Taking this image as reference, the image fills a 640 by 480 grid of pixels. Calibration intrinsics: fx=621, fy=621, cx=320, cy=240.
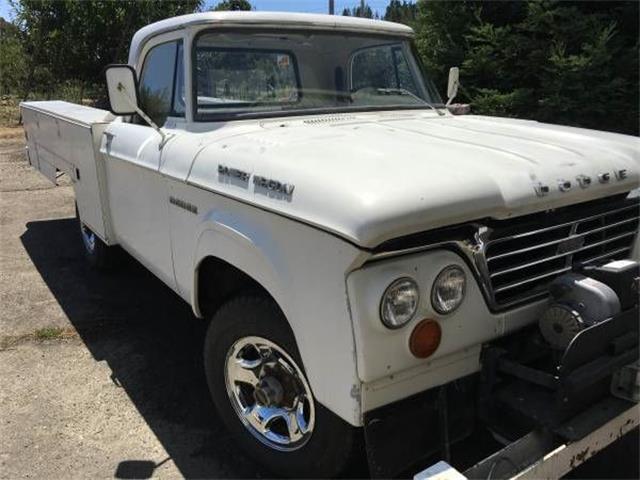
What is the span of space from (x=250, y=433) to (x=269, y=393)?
0.33 meters

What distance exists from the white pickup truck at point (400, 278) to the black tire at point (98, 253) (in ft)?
6.99

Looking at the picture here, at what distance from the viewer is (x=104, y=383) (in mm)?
3768

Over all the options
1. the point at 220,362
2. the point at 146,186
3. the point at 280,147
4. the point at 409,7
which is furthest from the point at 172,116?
the point at 409,7

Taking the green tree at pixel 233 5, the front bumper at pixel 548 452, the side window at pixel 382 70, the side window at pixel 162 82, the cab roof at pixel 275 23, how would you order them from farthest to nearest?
the green tree at pixel 233 5
the side window at pixel 382 70
the side window at pixel 162 82
the cab roof at pixel 275 23
the front bumper at pixel 548 452

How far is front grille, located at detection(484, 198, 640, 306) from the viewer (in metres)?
2.31

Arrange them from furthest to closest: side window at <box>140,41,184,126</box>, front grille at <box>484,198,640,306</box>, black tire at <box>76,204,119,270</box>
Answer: black tire at <box>76,204,119,270</box> → side window at <box>140,41,184,126</box> → front grille at <box>484,198,640,306</box>

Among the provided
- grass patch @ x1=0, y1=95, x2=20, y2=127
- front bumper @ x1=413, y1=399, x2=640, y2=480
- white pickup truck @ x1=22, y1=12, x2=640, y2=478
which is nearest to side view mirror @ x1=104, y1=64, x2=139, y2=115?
white pickup truck @ x1=22, y1=12, x2=640, y2=478

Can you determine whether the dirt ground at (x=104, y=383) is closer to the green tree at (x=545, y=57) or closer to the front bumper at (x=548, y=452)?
the front bumper at (x=548, y=452)

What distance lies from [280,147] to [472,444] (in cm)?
165

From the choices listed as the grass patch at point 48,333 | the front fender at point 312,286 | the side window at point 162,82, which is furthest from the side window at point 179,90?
the grass patch at point 48,333

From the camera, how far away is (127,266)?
5648 millimetres

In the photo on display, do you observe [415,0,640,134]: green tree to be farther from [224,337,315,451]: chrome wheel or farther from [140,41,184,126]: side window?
[224,337,315,451]: chrome wheel

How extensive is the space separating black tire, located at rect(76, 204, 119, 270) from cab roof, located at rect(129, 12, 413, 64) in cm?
181

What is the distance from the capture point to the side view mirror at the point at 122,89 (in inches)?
140
